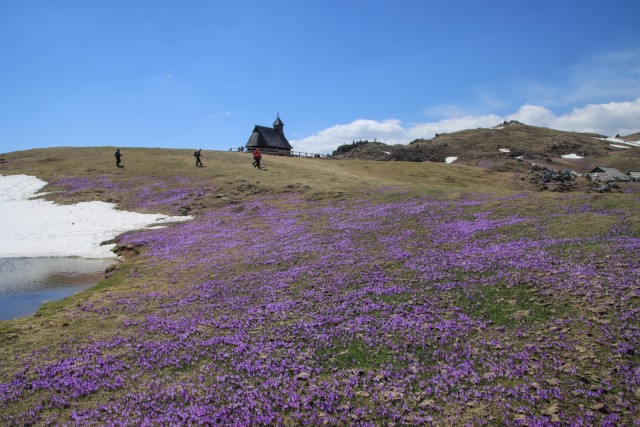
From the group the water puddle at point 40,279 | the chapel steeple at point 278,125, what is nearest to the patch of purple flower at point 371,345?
the water puddle at point 40,279

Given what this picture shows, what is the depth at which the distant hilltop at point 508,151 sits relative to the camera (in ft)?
382

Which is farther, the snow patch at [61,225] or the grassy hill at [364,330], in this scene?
the snow patch at [61,225]

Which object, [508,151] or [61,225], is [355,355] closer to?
[61,225]

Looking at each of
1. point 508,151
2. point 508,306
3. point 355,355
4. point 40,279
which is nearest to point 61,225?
point 40,279

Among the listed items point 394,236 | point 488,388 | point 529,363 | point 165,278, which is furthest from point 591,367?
point 165,278

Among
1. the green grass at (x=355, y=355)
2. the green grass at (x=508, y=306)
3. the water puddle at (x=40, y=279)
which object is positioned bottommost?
the water puddle at (x=40, y=279)

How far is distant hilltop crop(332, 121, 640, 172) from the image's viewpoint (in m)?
116

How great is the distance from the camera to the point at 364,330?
46.3ft

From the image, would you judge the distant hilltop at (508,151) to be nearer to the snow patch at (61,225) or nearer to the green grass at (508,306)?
the snow patch at (61,225)

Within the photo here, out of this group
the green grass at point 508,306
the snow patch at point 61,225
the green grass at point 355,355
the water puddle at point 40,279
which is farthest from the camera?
the snow patch at point 61,225

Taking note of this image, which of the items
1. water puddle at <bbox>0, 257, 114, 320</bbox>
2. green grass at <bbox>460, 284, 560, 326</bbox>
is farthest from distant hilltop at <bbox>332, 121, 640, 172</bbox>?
water puddle at <bbox>0, 257, 114, 320</bbox>

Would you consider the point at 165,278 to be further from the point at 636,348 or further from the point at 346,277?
the point at 636,348

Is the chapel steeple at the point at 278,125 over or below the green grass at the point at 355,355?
over

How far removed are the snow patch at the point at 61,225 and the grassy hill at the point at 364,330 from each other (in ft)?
34.4
